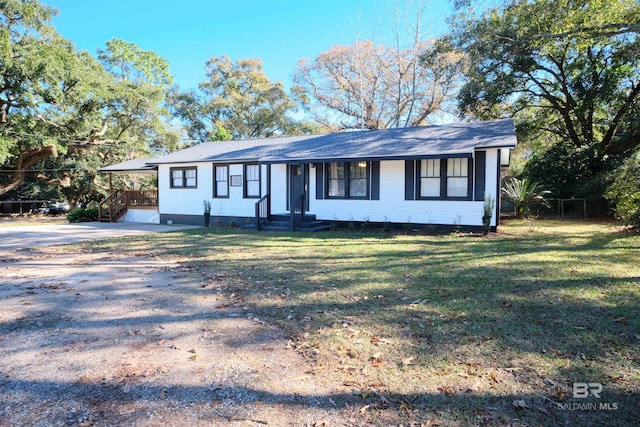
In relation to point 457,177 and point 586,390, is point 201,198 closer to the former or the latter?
point 457,177

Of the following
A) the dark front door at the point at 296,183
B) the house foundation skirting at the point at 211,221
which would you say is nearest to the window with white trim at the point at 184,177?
the house foundation skirting at the point at 211,221

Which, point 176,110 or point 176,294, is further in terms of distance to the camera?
point 176,110

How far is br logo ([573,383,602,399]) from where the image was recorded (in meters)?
2.59

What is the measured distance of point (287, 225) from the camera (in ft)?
43.7

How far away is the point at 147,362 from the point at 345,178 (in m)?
10.9

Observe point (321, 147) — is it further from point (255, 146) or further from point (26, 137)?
point (26, 137)

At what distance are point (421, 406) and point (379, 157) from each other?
10028 millimetres

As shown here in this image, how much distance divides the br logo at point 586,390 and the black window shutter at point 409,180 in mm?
9868

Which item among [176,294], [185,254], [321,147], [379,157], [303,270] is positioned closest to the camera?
[176,294]

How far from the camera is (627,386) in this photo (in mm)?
2656

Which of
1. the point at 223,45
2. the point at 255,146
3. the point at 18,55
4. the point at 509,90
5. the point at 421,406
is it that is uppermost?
the point at 223,45

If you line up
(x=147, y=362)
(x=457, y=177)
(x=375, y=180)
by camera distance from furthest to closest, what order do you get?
(x=375, y=180) → (x=457, y=177) → (x=147, y=362)

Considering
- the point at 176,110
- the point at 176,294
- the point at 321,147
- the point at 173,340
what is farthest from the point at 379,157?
the point at 176,110

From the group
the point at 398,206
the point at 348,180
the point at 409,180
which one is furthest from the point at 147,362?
the point at 348,180
